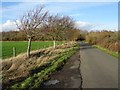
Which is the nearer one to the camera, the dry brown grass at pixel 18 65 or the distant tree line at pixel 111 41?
A: the dry brown grass at pixel 18 65

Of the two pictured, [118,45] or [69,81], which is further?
[118,45]

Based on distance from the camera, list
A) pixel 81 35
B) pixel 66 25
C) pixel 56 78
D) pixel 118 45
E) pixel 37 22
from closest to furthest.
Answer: pixel 56 78 < pixel 37 22 < pixel 118 45 < pixel 66 25 < pixel 81 35

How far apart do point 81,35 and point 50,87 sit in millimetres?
117352

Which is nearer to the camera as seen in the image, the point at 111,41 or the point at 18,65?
the point at 18,65

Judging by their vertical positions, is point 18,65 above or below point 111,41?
below

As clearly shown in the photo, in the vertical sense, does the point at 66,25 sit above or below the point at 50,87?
above

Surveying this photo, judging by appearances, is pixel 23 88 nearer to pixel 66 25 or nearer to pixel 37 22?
pixel 37 22

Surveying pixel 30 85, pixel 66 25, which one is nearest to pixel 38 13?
pixel 30 85

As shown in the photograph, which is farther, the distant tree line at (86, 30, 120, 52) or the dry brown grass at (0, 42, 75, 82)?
the distant tree line at (86, 30, 120, 52)

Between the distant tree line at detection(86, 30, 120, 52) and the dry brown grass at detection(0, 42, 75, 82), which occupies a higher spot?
the distant tree line at detection(86, 30, 120, 52)

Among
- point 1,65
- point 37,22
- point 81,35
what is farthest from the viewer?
point 81,35

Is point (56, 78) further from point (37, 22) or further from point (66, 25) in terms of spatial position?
point (66, 25)

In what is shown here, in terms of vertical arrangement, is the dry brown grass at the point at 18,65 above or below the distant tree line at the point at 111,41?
below

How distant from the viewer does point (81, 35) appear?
12681 cm
